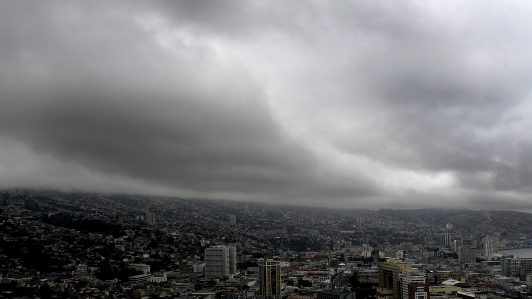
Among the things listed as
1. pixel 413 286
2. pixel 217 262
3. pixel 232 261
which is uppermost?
pixel 413 286

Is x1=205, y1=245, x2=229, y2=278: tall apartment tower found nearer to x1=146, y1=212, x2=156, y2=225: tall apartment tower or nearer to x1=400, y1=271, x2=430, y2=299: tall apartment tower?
x1=400, y1=271, x2=430, y2=299: tall apartment tower

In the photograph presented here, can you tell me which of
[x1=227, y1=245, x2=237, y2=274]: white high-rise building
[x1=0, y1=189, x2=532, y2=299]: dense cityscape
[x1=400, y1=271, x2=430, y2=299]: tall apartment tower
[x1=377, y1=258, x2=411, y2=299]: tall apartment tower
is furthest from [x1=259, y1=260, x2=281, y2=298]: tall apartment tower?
[x1=227, y1=245, x2=237, y2=274]: white high-rise building

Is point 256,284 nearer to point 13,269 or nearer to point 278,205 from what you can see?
point 13,269

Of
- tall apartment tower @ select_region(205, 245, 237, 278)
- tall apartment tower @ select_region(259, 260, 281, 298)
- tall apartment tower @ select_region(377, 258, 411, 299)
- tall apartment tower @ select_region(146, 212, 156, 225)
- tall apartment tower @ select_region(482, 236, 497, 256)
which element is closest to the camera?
tall apartment tower @ select_region(259, 260, 281, 298)

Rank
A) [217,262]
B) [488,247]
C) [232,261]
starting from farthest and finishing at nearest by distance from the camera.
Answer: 1. [488,247]
2. [232,261]
3. [217,262]

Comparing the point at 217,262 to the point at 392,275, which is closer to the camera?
the point at 392,275

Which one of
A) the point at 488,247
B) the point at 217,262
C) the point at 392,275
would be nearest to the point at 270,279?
the point at 392,275

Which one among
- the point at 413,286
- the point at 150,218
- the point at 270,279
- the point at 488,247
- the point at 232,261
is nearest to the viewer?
the point at 413,286

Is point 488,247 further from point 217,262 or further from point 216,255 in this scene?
point 217,262
